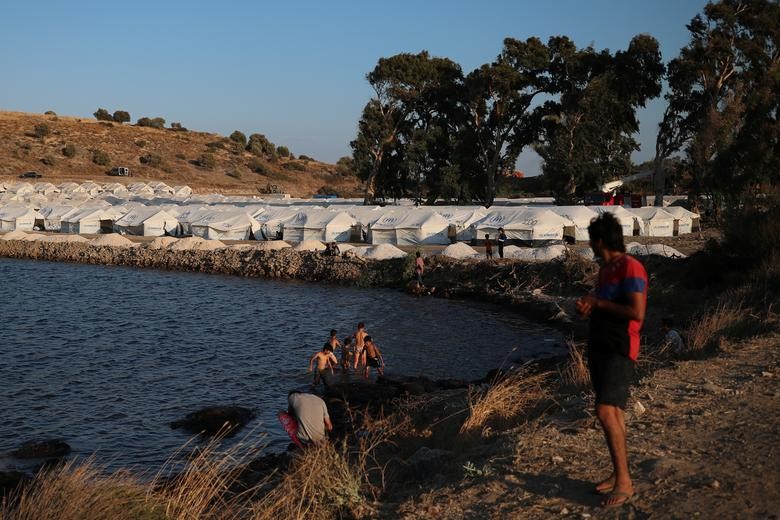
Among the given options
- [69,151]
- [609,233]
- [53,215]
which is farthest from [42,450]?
[69,151]

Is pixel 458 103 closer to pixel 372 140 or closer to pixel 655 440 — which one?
pixel 372 140

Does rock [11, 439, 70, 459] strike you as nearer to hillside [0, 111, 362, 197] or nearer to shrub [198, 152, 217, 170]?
hillside [0, 111, 362, 197]

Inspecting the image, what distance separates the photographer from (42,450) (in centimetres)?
1178

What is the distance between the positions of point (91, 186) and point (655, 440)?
69.2 m

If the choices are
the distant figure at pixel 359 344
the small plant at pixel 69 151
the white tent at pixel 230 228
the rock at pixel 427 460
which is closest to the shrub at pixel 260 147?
the small plant at pixel 69 151

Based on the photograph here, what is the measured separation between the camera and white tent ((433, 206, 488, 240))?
38.5m

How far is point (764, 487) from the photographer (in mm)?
5426

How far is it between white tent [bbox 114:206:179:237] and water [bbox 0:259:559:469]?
41.3 feet

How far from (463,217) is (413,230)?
275cm

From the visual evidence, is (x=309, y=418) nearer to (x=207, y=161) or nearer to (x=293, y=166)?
(x=207, y=161)

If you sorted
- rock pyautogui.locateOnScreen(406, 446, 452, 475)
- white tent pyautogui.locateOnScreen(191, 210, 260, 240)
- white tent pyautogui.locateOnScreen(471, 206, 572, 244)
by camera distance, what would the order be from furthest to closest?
white tent pyautogui.locateOnScreen(191, 210, 260, 240), white tent pyautogui.locateOnScreen(471, 206, 572, 244), rock pyautogui.locateOnScreen(406, 446, 452, 475)

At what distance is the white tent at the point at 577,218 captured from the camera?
3678 cm

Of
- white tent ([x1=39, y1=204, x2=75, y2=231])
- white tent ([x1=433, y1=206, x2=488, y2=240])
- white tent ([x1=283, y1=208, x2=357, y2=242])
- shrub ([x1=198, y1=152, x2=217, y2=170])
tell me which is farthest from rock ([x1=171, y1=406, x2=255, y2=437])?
shrub ([x1=198, y1=152, x2=217, y2=170])

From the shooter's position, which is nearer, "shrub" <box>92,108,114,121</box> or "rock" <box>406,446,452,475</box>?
"rock" <box>406,446,452,475</box>
